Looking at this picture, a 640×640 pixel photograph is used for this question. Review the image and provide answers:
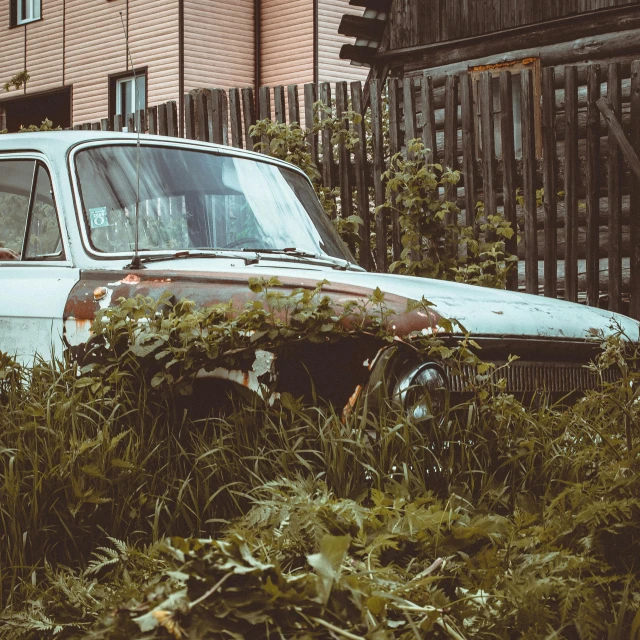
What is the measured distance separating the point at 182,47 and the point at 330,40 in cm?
289

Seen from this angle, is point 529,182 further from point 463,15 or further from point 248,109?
point 463,15

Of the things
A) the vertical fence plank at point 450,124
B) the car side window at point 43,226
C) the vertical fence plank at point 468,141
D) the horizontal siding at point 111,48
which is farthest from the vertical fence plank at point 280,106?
the horizontal siding at point 111,48

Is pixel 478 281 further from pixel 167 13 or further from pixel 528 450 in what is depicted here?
pixel 167 13

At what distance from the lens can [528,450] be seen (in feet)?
11.1

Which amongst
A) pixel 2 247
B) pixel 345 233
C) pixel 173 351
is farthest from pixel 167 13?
pixel 173 351

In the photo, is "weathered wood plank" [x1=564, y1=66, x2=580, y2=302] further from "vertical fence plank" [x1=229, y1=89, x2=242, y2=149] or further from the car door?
the car door

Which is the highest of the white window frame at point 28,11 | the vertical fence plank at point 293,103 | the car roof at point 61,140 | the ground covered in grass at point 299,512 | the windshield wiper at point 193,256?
the white window frame at point 28,11

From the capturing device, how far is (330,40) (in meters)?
19.3

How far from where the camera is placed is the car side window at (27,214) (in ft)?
14.0

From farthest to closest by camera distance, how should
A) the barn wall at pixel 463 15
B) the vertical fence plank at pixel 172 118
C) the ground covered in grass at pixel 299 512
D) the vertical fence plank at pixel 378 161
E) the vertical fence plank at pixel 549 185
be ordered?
the barn wall at pixel 463 15, the vertical fence plank at pixel 172 118, the vertical fence plank at pixel 378 161, the vertical fence plank at pixel 549 185, the ground covered in grass at pixel 299 512

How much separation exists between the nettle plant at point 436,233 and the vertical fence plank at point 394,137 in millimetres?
515

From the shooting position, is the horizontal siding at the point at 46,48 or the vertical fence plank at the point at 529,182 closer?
the vertical fence plank at the point at 529,182

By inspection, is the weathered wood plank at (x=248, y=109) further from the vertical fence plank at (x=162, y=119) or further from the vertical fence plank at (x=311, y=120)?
the vertical fence plank at (x=162, y=119)

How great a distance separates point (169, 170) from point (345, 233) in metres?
2.95
